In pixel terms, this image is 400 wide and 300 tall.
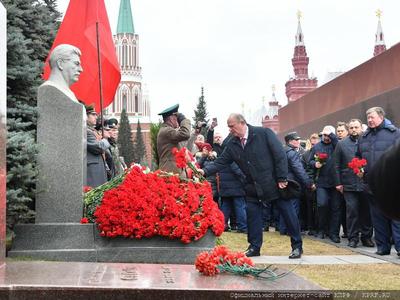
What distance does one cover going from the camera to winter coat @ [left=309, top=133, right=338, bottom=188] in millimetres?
11883

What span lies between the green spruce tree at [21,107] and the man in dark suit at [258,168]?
2.43 m

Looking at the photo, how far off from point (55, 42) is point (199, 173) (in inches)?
162

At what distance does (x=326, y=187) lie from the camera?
12164mm

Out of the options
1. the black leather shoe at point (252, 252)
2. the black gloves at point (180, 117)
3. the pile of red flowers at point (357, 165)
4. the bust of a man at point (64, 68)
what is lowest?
the black leather shoe at point (252, 252)

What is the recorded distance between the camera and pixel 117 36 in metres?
150

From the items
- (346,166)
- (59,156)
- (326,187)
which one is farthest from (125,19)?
(59,156)

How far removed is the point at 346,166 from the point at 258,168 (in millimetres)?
2698

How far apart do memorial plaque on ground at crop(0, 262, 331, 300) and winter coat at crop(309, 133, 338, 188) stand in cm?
665

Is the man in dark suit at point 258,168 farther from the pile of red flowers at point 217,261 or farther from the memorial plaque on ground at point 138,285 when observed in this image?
the memorial plaque on ground at point 138,285

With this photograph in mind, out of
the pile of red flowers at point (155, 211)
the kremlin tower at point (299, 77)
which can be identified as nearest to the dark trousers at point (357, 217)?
the pile of red flowers at point (155, 211)

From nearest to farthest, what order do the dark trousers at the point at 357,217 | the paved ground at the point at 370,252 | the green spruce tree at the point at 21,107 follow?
1. the green spruce tree at the point at 21,107
2. the paved ground at the point at 370,252
3. the dark trousers at the point at 357,217

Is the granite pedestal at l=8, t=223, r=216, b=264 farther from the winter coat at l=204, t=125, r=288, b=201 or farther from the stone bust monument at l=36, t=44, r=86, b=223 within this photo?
the winter coat at l=204, t=125, r=288, b=201

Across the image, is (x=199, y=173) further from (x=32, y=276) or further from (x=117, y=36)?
(x=117, y=36)

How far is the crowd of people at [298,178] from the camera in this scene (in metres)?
8.84
